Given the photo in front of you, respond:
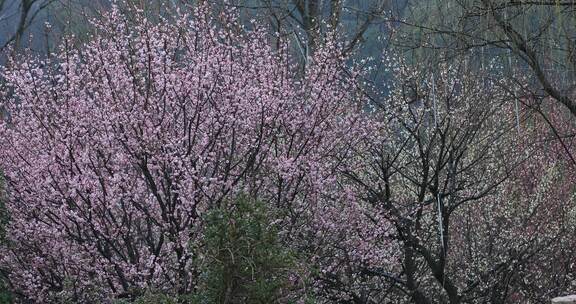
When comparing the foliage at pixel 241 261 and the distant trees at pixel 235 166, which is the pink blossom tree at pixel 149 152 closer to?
the distant trees at pixel 235 166

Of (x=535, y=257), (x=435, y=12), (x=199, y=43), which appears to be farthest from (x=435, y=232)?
(x=199, y=43)

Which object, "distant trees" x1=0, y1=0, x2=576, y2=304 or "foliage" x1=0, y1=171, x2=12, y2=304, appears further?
"foliage" x1=0, y1=171, x2=12, y2=304

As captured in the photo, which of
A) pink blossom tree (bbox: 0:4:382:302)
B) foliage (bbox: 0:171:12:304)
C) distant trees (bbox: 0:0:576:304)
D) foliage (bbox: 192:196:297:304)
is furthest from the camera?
foliage (bbox: 0:171:12:304)

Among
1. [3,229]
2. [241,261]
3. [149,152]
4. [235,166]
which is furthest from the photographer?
[3,229]

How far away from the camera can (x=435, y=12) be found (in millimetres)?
9164

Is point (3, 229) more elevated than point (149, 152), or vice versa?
point (149, 152)

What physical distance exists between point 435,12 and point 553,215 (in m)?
4.02

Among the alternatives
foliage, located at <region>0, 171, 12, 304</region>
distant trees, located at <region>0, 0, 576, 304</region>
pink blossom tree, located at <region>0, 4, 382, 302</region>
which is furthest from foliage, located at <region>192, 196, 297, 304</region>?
foliage, located at <region>0, 171, 12, 304</region>

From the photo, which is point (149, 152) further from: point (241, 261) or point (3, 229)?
point (241, 261)

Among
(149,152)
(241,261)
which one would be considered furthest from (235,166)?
(241,261)

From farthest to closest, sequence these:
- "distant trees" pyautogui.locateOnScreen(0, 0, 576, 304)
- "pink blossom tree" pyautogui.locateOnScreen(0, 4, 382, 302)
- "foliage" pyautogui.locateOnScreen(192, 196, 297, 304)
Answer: "pink blossom tree" pyautogui.locateOnScreen(0, 4, 382, 302) → "distant trees" pyautogui.locateOnScreen(0, 0, 576, 304) → "foliage" pyautogui.locateOnScreen(192, 196, 297, 304)

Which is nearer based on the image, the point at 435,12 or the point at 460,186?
the point at 435,12

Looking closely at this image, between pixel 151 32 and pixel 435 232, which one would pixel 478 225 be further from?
pixel 151 32

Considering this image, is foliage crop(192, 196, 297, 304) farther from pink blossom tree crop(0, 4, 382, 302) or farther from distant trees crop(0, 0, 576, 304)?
pink blossom tree crop(0, 4, 382, 302)
